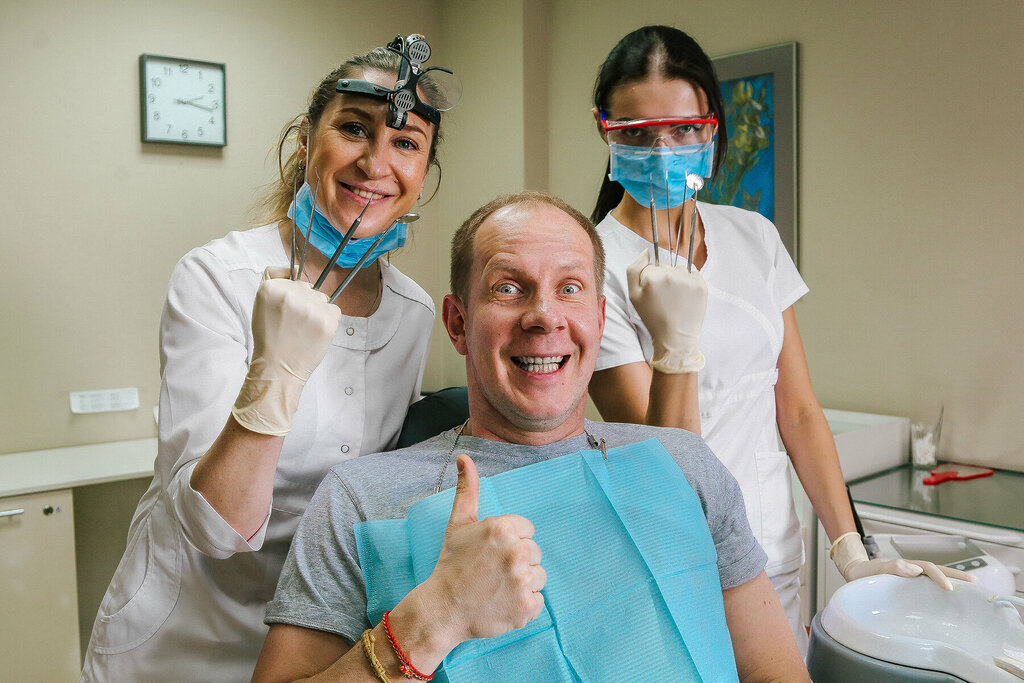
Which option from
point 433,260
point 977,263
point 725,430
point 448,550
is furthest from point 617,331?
point 433,260

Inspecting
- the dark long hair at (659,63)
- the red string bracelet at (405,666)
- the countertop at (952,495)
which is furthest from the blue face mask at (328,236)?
the countertop at (952,495)

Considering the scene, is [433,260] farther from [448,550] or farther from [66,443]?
[448,550]

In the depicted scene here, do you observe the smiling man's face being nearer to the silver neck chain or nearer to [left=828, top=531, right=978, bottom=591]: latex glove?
the silver neck chain

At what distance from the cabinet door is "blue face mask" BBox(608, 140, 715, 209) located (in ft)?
7.28

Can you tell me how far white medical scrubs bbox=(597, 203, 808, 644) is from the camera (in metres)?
1.59

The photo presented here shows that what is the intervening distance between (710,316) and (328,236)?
2.46 ft

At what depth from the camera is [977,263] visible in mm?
2689

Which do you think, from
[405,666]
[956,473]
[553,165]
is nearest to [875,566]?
[405,666]

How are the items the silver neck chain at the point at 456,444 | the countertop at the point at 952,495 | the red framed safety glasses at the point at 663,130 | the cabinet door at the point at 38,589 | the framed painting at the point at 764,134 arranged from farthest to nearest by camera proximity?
the framed painting at the point at 764,134 < the cabinet door at the point at 38,589 < the countertop at the point at 952,495 < the red framed safety glasses at the point at 663,130 < the silver neck chain at the point at 456,444

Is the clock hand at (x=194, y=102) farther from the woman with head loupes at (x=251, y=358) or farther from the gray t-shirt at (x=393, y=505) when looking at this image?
the gray t-shirt at (x=393, y=505)

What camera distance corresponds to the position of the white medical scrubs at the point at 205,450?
1.24 m

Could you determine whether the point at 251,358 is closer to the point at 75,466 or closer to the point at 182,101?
the point at 75,466

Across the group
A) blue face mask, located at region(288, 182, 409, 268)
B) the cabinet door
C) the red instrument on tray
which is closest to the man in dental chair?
blue face mask, located at region(288, 182, 409, 268)

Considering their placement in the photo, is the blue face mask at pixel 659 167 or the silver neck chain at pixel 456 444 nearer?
the silver neck chain at pixel 456 444
